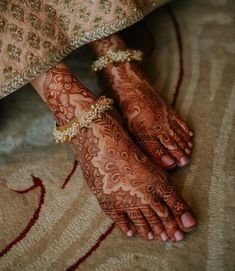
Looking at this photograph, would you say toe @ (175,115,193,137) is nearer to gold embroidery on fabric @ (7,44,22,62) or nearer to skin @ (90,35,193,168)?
skin @ (90,35,193,168)

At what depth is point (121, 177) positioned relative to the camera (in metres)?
0.79

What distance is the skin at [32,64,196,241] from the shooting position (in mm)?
772

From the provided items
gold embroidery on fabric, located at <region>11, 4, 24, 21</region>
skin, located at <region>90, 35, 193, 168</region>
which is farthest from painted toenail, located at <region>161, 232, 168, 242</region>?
gold embroidery on fabric, located at <region>11, 4, 24, 21</region>

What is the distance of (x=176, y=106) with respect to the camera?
0.99 m

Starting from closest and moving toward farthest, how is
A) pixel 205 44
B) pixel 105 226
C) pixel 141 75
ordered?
pixel 105 226 → pixel 141 75 → pixel 205 44

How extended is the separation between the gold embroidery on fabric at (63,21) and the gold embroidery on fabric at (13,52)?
11 centimetres

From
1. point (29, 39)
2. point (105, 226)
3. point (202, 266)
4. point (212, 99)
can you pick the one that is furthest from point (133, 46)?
point (202, 266)

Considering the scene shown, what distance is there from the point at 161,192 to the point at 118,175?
0.29ft

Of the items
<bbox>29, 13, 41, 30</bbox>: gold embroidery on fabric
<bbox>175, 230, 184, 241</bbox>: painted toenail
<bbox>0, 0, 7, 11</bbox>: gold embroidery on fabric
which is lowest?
<bbox>175, 230, 184, 241</bbox>: painted toenail

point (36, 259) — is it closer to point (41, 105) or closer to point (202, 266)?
point (202, 266)

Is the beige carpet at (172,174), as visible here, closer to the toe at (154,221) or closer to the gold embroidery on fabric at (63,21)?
the toe at (154,221)

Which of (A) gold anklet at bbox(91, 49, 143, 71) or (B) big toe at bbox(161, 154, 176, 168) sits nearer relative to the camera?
(B) big toe at bbox(161, 154, 176, 168)

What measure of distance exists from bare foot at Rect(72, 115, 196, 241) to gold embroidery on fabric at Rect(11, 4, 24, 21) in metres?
0.26

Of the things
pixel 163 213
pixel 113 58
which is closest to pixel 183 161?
pixel 163 213
